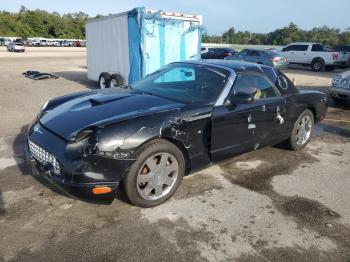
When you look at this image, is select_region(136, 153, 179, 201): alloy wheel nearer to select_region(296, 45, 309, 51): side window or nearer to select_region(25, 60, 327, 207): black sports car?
select_region(25, 60, 327, 207): black sports car

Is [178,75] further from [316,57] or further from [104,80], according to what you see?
[316,57]

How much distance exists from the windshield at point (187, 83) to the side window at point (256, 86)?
0.20 metres

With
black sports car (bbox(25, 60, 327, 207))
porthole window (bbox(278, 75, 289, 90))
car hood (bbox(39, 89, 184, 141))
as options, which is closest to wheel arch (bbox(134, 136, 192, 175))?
black sports car (bbox(25, 60, 327, 207))

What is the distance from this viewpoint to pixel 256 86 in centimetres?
460

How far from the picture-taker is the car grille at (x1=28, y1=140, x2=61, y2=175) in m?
3.24

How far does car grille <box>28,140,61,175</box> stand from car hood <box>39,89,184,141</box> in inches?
9.0

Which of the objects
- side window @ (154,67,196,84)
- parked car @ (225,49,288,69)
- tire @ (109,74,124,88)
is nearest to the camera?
side window @ (154,67,196,84)

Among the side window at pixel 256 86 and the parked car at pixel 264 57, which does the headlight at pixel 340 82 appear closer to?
the side window at pixel 256 86

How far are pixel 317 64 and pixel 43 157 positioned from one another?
21541mm

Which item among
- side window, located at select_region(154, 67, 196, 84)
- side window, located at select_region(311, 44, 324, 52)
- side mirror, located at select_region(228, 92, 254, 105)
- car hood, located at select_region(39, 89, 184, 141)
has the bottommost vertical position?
car hood, located at select_region(39, 89, 184, 141)

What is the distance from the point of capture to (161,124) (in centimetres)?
346

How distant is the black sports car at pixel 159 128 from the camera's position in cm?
317

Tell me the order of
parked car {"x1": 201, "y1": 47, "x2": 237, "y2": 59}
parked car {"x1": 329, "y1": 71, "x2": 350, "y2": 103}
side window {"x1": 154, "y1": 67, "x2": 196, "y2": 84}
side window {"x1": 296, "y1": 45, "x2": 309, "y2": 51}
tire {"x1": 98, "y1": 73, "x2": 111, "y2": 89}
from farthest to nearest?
1. parked car {"x1": 201, "y1": 47, "x2": 237, "y2": 59}
2. side window {"x1": 296, "y1": 45, "x2": 309, "y2": 51}
3. tire {"x1": 98, "y1": 73, "x2": 111, "y2": 89}
4. parked car {"x1": 329, "y1": 71, "x2": 350, "y2": 103}
5. side window {"x1": 154, "y1": 67, "x2": 196, "y2": 84}

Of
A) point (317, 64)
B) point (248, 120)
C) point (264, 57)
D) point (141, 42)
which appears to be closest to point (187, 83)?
point (248, 120)
